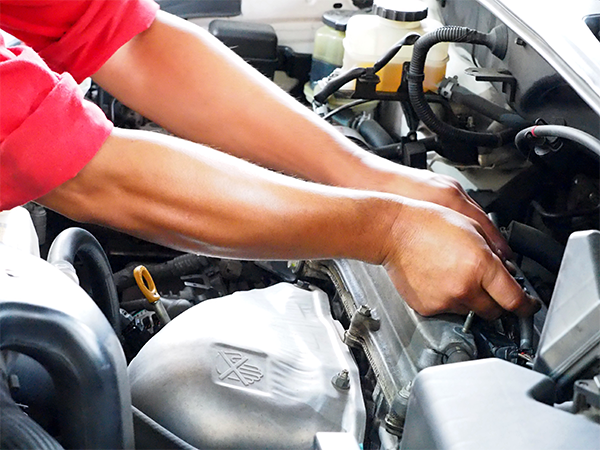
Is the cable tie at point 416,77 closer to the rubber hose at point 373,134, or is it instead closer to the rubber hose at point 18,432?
the rubber hose at point 373,134

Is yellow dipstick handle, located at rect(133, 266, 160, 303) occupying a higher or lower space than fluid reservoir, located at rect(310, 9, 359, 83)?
lower

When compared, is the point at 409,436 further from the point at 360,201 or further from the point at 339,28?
the point at 339,28

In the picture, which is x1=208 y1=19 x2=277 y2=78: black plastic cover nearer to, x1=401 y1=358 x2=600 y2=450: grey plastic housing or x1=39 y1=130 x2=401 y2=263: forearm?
x1=39 y1=130 x2=401 y2=263: forearm

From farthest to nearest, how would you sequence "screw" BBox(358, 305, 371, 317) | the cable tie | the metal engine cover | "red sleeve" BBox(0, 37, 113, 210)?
the cable tie, "screw" BBox(358, 305, 371, 317), the metal engine cover, "red sleeve" BBox(0, 37, 113, 210)

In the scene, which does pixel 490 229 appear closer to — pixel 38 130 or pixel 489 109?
pixel 489 109

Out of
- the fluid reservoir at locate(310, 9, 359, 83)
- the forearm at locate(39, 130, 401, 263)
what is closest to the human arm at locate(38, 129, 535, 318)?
the forearm at locate(39, 130, 401, 263)

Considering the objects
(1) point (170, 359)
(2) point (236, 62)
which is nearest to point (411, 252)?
(1) point (170, 359)

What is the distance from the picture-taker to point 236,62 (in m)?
1.35

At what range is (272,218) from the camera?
0.89 metres

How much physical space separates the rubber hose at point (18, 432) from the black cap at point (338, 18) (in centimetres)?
139

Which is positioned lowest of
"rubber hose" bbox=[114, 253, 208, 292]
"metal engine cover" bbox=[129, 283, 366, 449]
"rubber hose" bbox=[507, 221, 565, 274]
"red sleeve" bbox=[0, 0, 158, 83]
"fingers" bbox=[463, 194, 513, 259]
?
"rubber hose" bbox=[114, 253, 208, 292]

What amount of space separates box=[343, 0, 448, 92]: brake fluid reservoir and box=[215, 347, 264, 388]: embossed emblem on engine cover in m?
0.77

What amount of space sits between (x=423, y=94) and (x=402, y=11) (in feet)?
0.77

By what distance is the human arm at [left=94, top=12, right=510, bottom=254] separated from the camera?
1259 millimetres
